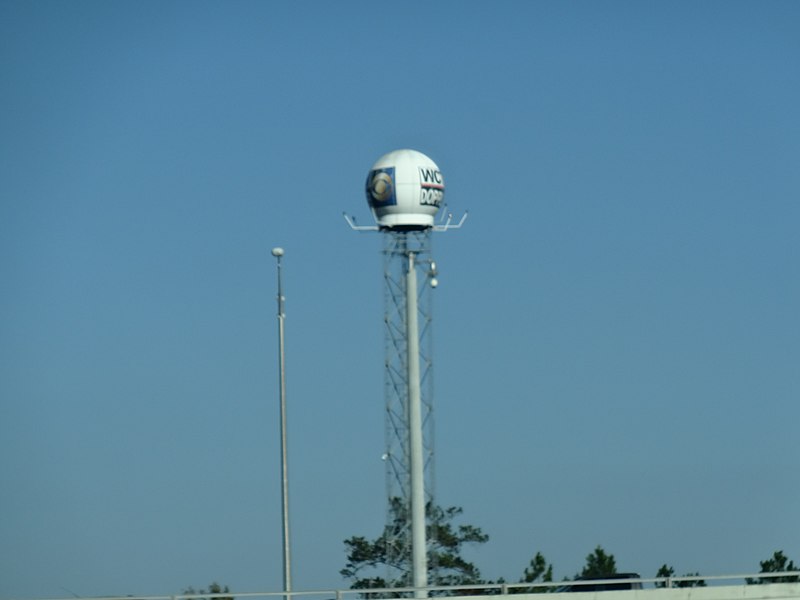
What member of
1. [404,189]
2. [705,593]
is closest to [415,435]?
[404,189]

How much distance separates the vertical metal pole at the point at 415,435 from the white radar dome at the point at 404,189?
1845 millimetres

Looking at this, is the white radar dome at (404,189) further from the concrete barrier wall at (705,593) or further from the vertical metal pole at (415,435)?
the concrete barrier wall at (705,593)

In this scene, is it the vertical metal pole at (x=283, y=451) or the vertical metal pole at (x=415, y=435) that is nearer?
the vertical metal pole at (x=283, y=451)

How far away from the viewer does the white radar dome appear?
6238 cm

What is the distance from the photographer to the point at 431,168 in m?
63.1

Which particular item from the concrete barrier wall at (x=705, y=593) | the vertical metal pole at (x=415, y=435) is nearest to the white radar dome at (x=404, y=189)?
the vertical metal pole at (x=415, y=435)

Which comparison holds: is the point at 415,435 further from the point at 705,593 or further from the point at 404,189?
the point at 705,593

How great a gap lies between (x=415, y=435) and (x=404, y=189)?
939 cm

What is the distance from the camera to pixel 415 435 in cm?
6359

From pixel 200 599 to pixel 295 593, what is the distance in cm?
290

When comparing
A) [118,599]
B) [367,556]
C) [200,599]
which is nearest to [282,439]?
[200,599]

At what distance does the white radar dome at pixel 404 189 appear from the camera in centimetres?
6238

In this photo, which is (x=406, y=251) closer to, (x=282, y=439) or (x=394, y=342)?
(x=394, y=342)

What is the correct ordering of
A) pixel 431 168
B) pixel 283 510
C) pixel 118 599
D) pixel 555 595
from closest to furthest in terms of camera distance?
pixel 118 599 → pixel 555 595 → pixel 283 510 → pixel 431 168
